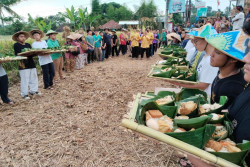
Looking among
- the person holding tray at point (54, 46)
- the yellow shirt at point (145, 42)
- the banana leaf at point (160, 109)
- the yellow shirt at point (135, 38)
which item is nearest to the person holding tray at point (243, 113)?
the banana leaf at point (160, 109)

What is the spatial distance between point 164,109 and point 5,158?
8.40 ft

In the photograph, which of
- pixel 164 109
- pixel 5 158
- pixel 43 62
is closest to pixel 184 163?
pixel 164 109

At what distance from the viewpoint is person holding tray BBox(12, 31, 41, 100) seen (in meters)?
4.39

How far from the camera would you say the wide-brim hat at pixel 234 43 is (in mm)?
1452

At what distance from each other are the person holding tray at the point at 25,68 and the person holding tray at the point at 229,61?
14.4 ft

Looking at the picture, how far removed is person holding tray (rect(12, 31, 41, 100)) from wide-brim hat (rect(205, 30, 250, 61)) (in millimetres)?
4487

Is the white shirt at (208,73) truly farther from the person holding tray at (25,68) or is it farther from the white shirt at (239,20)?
the white shirt at (239,20)

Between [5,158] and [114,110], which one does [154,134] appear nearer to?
[5,158]

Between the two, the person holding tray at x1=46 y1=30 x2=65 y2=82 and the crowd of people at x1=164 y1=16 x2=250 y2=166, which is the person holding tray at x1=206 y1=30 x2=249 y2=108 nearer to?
the crowd of people at x1=164 y1=16 x2=250 y2=166

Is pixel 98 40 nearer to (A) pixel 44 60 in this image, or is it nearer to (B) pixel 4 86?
(A) pixel 44 60

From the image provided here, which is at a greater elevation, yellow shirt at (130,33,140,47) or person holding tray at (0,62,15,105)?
yellow shirt at (130,33,140,47)

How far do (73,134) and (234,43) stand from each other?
2740mm

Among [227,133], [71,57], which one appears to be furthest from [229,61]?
[71,57]

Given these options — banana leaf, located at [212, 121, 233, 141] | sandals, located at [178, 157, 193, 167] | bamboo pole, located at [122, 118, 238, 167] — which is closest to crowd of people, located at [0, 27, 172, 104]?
sandals, located at [178, 157, 193, 167]
